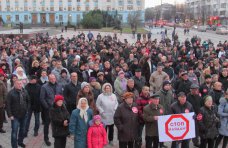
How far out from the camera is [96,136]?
24.0 ft

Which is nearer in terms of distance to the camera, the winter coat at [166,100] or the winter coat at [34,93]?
the winter coat at [166,100]

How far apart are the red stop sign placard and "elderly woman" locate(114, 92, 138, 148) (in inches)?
29.2

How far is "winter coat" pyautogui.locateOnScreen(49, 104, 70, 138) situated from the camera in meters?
7.69

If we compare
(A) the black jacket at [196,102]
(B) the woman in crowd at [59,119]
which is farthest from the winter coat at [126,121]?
(A) the black jacket at [196,102]

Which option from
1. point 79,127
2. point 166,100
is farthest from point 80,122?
point 166,100

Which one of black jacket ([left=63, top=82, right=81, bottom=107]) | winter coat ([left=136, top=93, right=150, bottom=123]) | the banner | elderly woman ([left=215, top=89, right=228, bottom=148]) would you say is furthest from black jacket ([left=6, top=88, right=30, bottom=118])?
elderly woman ([left=215, top=89, right=228, bottom=148])

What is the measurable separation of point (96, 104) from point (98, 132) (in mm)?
1651

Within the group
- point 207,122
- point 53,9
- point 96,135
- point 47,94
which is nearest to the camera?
point 96,135

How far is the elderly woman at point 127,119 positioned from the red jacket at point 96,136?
0.61 m

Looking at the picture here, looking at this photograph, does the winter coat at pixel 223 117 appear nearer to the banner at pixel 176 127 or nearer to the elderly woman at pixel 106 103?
the banner at pixel 176 127

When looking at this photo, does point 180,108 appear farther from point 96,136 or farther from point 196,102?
point 96,136

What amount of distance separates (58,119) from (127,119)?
152 centimetres

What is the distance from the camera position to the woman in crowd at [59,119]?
7684 millimetres

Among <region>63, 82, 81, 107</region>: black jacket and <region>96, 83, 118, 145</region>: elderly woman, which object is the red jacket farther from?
<region>63, 82, 81, 107</region>: black jacket
